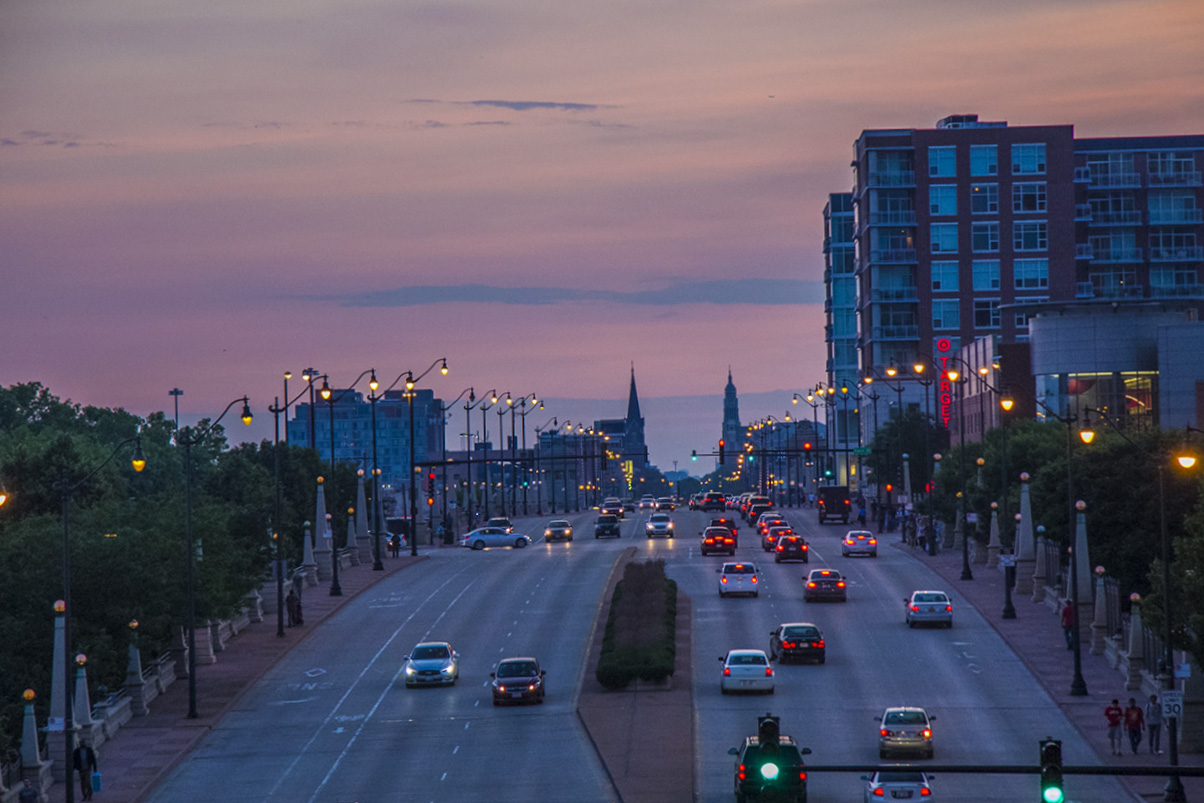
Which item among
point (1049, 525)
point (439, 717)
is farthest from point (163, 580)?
point (1049, 525)

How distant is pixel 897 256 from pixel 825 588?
88884 millimetres

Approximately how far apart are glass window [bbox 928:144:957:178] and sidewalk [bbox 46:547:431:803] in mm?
91208

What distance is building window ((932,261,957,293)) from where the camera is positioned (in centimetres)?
14938

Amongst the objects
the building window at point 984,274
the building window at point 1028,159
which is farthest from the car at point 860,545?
the building window at point 1028,159

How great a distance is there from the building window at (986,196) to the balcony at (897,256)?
7.48m

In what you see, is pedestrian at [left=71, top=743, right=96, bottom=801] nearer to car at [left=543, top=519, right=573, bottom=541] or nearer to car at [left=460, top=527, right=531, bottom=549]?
car at [left=460, top=527, right=531, bottom=549]

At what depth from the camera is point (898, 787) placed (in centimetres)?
3175

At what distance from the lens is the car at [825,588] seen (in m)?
66.1

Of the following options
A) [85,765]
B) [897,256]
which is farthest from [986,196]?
[85,765]

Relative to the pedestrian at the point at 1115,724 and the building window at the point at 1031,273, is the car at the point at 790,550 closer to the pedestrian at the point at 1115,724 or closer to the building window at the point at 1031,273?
the pedestrian at the point at 1115,724

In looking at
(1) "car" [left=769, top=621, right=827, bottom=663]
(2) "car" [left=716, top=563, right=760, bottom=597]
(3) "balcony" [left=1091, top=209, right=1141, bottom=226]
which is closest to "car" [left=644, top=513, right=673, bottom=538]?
(2) "car" [left=716, top=563, right=760, bottom=597]

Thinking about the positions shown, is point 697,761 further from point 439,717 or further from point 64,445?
point 64,445

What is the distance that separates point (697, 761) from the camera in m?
38.9

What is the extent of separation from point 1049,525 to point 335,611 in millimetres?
30456
